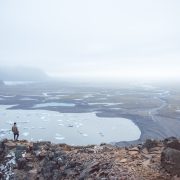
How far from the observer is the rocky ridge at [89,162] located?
31.6 ft

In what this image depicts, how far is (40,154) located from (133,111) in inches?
2214

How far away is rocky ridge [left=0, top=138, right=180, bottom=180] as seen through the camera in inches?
379

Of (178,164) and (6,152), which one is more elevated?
(178,164)

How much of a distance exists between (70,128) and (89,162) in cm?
3519

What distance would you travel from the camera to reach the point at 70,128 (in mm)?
46312

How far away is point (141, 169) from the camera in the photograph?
9.81m

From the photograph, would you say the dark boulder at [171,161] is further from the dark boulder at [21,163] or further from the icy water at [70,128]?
the icy water at [70,128]

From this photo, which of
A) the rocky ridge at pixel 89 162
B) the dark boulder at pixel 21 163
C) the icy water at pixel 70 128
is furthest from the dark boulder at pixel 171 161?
the icy water at pixel 70 128

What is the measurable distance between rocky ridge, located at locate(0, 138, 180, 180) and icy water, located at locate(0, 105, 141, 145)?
22851 millimetres

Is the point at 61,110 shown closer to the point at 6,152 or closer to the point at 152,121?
the point at 152,121

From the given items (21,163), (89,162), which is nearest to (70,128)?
(21,163)

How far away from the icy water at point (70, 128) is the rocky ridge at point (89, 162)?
22.9 metres

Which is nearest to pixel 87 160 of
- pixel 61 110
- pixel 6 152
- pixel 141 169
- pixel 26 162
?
pixel 141 169

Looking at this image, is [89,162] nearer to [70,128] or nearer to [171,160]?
[171,160]
